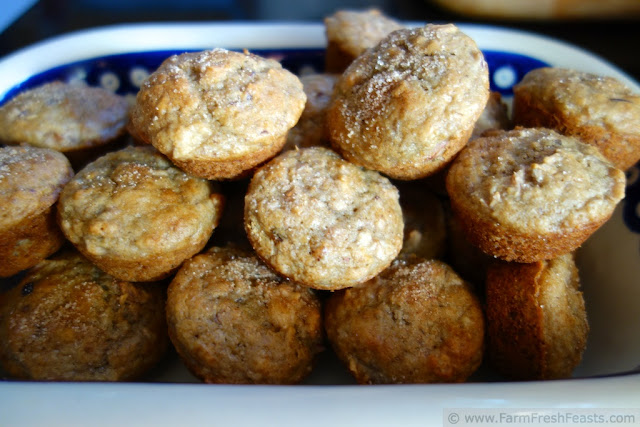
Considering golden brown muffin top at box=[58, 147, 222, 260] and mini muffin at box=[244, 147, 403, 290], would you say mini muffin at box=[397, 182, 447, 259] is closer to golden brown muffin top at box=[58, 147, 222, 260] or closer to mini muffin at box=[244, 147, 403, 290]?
mini muffin at box=[244, 147, 403, 290]

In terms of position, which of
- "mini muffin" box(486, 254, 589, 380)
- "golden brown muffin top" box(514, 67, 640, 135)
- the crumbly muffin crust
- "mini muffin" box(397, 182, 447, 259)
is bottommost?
"mini muffin" box(486, 254, 589, 380)

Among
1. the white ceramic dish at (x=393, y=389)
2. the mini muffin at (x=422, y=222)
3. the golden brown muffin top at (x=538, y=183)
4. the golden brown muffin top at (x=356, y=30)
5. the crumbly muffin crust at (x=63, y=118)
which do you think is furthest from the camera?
the golden brown muffin top at (x=356, y=30)

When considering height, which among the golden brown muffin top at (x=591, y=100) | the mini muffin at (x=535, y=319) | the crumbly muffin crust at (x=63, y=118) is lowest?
the mini muffin at (x=535, y=319)

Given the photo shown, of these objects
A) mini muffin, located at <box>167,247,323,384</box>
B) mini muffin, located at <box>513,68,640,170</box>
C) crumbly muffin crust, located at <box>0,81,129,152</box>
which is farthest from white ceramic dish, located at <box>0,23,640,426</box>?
crumbly muffin crust, located at <box>0,81,129,152</box>

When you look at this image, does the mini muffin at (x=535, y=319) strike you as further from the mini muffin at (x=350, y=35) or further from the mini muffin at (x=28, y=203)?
the mini muffin at (x=28, y=203)

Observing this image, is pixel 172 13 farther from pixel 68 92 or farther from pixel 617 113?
pixel 617 113

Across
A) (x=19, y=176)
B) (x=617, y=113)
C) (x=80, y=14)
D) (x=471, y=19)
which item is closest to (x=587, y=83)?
(x=617, y=113)

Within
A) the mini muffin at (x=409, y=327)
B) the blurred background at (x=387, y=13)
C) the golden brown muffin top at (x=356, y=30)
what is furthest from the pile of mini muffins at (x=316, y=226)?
the blurred background at (x=387, y=13)
